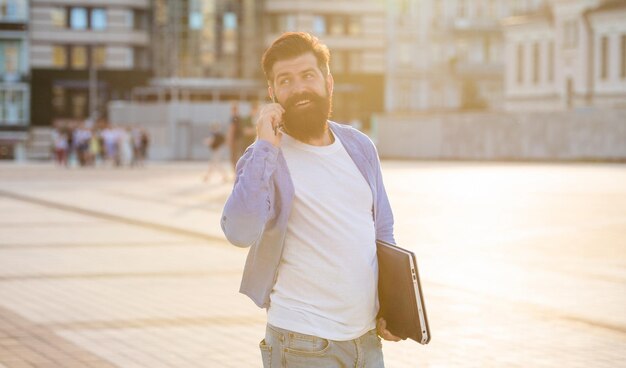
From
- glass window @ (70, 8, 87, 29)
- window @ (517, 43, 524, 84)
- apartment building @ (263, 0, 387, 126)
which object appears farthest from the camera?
apartment building @ (263, 0, 387, 126)

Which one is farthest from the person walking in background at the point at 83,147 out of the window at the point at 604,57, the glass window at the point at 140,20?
the glass window at the point at 140,20

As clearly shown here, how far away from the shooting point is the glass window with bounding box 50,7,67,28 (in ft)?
256

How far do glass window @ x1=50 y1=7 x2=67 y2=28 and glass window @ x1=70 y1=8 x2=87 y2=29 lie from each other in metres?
0.40

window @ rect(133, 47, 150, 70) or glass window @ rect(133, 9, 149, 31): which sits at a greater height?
glass window @ rect(133, 9, 149, 31)

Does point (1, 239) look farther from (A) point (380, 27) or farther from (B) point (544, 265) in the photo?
(A) point (380, 27)

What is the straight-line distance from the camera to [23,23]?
7738 cm

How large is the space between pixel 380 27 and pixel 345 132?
7915cm

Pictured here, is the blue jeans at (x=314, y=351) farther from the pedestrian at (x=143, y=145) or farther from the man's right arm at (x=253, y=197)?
the pedestrian at (x=143, y=145)

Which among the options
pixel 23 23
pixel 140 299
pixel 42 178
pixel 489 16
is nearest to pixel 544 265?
pixel 140 299

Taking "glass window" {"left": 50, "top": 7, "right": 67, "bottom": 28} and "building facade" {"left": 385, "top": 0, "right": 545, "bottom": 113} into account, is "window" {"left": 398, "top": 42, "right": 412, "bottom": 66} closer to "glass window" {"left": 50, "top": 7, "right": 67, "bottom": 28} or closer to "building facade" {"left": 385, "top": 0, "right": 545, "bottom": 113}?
"building facade" {"left": 385, "top": 0, "right": 545, "bottom": 113}

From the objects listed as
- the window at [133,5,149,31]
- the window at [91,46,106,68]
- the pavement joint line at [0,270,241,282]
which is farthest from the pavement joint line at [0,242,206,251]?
the window at [133,5,149,31]

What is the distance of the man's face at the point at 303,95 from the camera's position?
413 centimetres

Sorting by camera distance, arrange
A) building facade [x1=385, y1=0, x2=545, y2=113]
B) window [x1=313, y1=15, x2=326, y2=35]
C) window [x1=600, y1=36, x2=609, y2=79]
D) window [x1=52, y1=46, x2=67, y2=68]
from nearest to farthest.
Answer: window [x1=600, y1=36, x2=609, y2=79], window [x1=52, y1=46, x2=67, y2=68], window [x1=313, y1=15, x2=326, y2=35], building facade [x1=385, y1=0, x2=545, y2=113]

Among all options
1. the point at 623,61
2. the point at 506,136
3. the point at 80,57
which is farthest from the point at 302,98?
the point at 80,57
